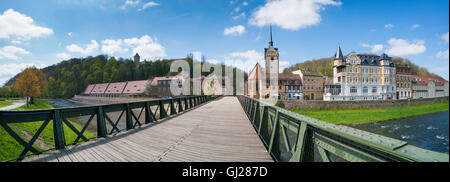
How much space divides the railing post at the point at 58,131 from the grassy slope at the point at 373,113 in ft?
92.2

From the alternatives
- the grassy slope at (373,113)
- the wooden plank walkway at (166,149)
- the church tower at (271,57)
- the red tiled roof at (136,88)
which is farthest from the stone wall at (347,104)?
the red tiled roof at (136,88)

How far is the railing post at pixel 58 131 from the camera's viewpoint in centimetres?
326

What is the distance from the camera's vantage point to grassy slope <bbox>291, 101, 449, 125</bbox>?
2375cm

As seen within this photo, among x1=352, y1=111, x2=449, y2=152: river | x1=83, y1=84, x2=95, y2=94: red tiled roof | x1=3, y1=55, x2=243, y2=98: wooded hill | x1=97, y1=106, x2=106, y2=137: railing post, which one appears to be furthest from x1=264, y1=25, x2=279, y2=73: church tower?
x1=83, y1=84, x2=95, y2=94: red tiled roof

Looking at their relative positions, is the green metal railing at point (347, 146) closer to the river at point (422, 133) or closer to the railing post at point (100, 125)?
the railing post at point (100, 125)

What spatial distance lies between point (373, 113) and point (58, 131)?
36.2 metres

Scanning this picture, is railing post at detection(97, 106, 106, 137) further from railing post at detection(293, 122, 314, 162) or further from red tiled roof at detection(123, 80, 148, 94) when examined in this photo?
red tiled roof at detection(123, 80, 148, 94)

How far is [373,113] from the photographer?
85.4ft

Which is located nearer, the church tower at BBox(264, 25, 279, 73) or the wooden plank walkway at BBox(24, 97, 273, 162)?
the wooden plank walkway at BBox(24, 97, 273, 162)

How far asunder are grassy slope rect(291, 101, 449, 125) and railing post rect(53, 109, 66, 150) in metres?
28.1

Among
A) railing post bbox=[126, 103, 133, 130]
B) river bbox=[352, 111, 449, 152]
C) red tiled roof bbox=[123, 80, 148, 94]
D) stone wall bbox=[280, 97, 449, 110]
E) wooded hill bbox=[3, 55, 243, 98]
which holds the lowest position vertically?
river bbox=[352, 111, 449, 152]
